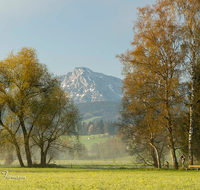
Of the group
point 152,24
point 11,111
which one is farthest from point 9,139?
point 152,24

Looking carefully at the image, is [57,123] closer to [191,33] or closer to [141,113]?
[141,113]

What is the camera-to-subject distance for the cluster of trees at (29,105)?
3856 centimetres

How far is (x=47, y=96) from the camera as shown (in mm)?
42062

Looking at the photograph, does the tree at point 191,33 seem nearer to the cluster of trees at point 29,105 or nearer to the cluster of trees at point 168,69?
the cluster of trees at point 168,69

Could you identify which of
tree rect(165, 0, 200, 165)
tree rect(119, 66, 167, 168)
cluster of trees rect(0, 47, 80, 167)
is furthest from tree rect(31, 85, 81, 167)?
tree rect(165, 0, 200, 165)

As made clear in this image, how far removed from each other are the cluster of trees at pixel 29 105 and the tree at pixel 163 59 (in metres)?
15.4

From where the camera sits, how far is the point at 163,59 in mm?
30547

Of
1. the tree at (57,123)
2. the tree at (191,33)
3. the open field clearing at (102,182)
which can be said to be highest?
the tree at (191,33)

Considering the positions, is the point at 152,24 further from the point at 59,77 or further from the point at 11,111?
the point at 11,111

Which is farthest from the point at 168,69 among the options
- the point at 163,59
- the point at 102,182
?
the point at 102,182

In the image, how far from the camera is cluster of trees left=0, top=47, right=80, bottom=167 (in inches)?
1518

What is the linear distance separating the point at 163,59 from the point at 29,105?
67.9ft

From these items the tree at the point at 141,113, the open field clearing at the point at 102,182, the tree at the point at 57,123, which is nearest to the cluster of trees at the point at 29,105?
the tree at the point at 57,123

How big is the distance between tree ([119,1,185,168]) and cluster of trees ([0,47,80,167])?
1540cm
